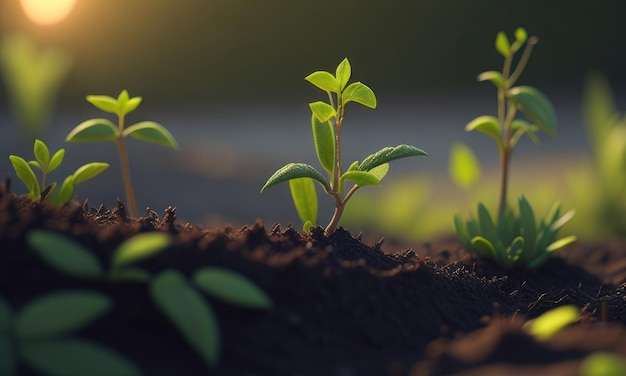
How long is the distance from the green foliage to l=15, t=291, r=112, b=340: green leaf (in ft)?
4.33

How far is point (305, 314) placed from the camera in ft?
4.30

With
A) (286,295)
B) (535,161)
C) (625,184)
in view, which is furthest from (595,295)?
(535,161)

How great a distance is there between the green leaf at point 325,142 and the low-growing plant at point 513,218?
51 centimetres

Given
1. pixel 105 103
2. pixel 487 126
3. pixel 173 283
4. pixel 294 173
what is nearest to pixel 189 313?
pixel 173 283

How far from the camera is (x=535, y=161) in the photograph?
7027mm

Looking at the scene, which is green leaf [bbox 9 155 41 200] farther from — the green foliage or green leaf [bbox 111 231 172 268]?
the green foliage

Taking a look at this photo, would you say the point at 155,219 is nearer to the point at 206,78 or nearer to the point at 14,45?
the point at 14,45

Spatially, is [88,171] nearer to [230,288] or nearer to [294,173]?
[294,173]

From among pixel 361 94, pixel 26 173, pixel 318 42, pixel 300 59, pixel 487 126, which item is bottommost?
pixel 26 173

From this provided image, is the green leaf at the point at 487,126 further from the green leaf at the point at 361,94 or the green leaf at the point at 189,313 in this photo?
the green leaf at the point at 189,313

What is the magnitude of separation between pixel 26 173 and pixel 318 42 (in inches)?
328

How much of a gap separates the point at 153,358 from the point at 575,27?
9754 mm

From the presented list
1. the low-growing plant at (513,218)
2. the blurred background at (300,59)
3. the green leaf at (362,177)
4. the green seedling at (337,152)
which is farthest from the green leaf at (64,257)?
the blurred background at (300,59)

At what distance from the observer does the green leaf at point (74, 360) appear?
1.07m
